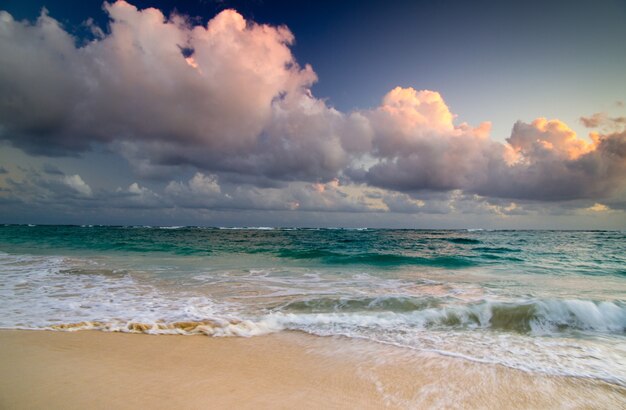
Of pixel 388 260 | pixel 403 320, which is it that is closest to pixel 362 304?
pixel 403 320

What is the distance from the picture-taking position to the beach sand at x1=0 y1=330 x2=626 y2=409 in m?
3.11

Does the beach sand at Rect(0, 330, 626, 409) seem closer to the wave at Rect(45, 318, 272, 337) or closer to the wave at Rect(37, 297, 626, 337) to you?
the wave at Rect(45, 318, 272, 337)

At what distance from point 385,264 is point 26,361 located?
51.8ft

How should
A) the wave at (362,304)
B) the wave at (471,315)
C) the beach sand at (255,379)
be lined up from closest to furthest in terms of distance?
the beach sand at (255,379)
the wave at (471,315)
the wave at (362,304)

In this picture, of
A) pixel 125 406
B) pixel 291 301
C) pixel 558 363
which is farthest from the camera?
pixel 291 301

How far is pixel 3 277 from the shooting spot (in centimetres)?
1021

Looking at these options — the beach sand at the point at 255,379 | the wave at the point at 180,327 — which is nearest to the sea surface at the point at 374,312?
the wave at the point at 180,327

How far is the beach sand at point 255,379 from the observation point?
3.11 metres

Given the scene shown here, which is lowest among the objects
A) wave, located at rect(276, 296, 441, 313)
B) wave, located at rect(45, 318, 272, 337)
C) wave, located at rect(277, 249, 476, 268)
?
wave, located at rect(277, 249, 476, 268)

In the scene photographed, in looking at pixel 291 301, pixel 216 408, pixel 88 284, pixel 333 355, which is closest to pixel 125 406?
pixel 216 408

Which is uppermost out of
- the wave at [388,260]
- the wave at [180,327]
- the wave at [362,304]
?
the wave at [180,327]

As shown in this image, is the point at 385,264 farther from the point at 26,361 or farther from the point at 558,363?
the point at 26,361

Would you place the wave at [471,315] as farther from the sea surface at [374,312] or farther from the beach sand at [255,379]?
the beach sand at [255,379]

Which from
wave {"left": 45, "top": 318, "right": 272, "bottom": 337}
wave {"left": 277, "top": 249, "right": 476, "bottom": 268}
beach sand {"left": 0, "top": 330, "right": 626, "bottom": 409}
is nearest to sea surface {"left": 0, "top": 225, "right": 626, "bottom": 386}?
wave {"left": 45, "top": 318, "right": 272, "bottom": 337}
